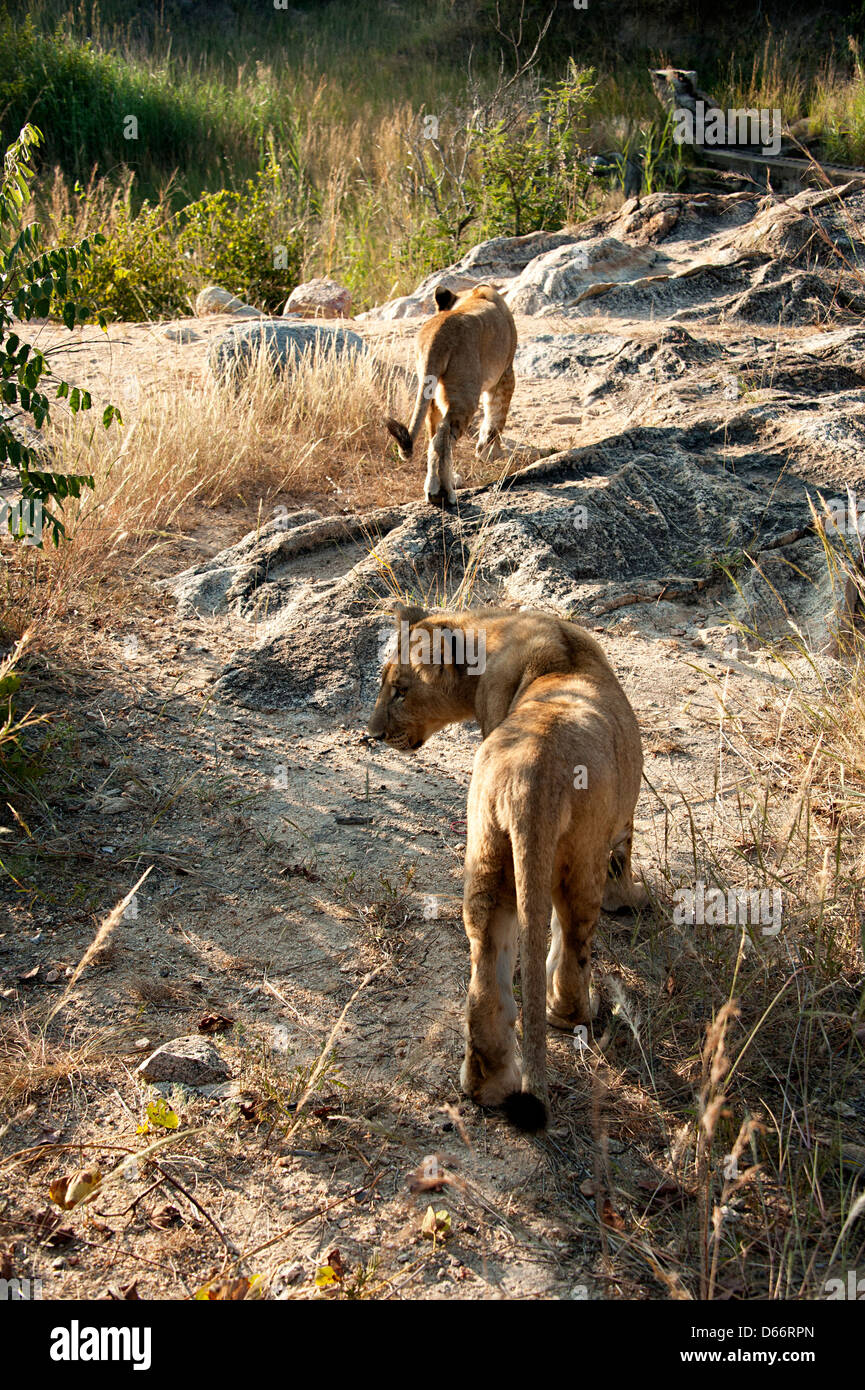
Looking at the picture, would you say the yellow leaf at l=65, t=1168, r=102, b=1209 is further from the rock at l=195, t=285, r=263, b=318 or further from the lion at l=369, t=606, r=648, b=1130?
the rock at l=195, t=285, r=263, b=318

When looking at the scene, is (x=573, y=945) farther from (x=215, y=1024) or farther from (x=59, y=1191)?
(x=59, y=1191)

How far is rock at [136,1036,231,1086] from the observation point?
3.26 m

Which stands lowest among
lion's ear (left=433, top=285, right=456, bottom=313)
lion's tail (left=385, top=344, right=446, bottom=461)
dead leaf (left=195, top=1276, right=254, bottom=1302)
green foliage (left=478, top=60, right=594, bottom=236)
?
dead leaf (left=195, top=1276, right=254, bottom=1302)

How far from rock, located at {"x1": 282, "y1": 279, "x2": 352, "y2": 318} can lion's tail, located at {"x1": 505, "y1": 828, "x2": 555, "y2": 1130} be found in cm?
988

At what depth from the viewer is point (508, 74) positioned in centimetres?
2047

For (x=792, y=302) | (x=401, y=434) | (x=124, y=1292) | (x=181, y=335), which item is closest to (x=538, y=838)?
(x=124, y=1292)

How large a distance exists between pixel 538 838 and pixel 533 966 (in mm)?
311

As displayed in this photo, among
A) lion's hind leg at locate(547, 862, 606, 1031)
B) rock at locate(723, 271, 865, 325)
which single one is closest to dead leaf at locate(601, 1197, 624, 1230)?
lion's hind leg at locate(547, 862, 606, 1031)

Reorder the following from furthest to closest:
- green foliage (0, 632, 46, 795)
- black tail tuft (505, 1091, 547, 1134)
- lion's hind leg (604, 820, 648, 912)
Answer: green foliage (0, 632, 46, 795) < lion's hind leg (604, 820, 648, 912) < black tail tuft (505, 1091, 547, 1134)

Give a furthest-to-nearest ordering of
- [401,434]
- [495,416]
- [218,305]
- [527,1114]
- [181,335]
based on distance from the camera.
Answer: [218,305]
[181,335]
[495,416]
[401,434]
[527,1114]

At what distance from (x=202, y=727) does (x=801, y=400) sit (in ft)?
14.0

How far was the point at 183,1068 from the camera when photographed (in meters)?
3.27

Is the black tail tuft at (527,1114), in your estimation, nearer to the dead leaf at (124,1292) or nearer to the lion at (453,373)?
the dead leaf at (124,1292)
